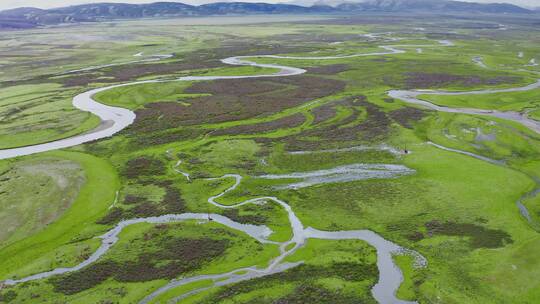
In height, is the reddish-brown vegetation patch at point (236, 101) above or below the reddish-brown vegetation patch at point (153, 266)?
above

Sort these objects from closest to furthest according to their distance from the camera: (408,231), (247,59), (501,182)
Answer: (408,231), (501,182), (247,59)

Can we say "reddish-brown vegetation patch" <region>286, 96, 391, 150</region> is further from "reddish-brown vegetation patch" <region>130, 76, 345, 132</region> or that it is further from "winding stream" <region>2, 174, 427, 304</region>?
"winding stream" <region>2, 174, 427, 304</region>

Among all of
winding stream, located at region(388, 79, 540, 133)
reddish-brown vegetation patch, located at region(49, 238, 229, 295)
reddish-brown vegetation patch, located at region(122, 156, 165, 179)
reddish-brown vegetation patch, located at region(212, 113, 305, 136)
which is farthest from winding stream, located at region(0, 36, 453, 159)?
→ winding stream, located at region(388, 79, 540, 133)

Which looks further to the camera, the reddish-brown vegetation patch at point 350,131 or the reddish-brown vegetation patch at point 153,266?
the reddish-brown vegetation patch at point 350,131

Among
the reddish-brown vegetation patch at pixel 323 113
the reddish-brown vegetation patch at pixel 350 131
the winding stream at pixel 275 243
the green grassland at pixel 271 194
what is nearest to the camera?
the winding stream at pixel 275 243

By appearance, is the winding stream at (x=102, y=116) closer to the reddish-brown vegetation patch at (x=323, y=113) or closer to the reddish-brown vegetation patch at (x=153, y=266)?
the reddish-brown vegetation patch at (x=153, y=266)

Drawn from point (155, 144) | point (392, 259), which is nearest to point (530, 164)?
point (392, 259)

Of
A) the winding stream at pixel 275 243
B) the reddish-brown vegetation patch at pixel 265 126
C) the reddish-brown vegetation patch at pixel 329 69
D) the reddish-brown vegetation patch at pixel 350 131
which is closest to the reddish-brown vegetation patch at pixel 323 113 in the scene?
the reddish-brown vegetation patch at pixel 265 126

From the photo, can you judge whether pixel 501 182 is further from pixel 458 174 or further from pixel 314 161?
pixel 314 161
